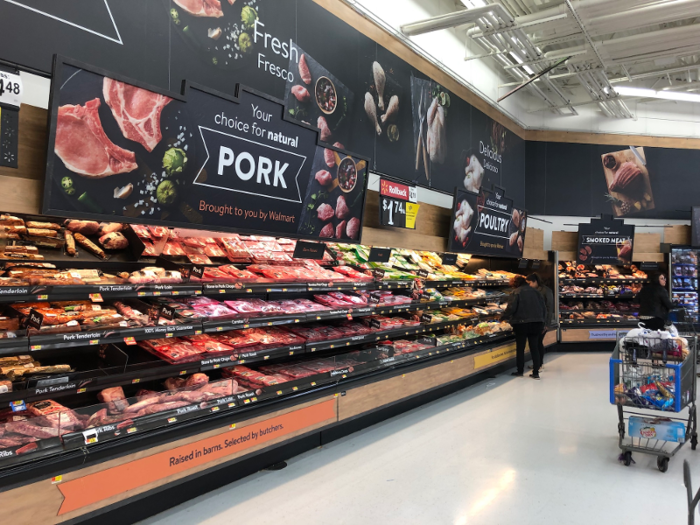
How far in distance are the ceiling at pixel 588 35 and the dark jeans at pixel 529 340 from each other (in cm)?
427

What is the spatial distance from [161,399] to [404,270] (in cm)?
367

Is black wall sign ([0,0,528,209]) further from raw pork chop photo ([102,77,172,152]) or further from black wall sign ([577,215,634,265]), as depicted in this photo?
black wall sign ([577,215,634,265])

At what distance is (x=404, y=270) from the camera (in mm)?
6238

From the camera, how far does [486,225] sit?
776 centimetres

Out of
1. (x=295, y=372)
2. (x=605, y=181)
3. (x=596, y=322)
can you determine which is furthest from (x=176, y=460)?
(x=605, y=181)

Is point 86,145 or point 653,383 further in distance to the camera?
point 653,383

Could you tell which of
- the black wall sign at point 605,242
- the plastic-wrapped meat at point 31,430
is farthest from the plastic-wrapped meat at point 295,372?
the black wall sign at point 605,242

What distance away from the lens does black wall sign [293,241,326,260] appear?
4.42 m

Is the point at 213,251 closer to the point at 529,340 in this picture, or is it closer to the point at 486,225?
the point at 486,225

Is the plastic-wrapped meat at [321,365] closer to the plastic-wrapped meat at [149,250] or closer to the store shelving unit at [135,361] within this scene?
the store shelving unit at [135,361]

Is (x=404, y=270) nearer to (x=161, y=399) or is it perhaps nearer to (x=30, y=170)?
(x=161, y=399)

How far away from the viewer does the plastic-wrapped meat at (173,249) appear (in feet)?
11.8

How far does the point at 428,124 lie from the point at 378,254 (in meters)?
2.85

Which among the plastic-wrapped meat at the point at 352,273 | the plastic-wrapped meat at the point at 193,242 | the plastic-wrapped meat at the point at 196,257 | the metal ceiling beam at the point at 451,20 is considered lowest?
the plastic-wrapped meat at the point at 352,273
